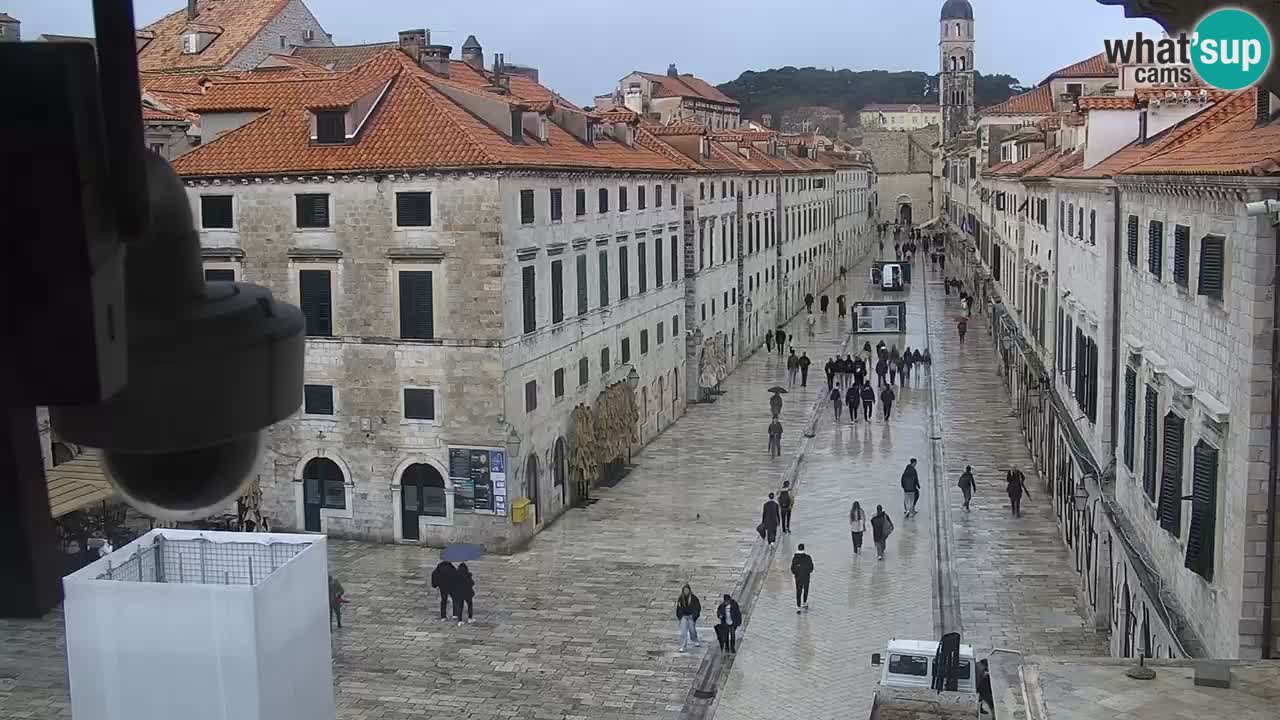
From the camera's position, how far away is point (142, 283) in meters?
2.05

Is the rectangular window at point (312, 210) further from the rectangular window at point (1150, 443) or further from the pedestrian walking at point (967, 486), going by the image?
the rectangular window at point (1150, 443)

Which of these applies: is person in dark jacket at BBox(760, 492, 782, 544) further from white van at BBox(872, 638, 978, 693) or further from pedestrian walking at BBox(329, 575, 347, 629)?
white van at BBox(872, 638, 978, 693)

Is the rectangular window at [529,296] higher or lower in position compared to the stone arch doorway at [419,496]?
higher

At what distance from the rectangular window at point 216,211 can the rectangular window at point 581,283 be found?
26.1ft

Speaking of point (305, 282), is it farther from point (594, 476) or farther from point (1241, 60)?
point (1241, 60)

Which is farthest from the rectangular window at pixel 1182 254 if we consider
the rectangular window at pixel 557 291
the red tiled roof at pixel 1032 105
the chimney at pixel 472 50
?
the red tiled roof at pixel 1032 105

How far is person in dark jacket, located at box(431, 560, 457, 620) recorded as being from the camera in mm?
22031

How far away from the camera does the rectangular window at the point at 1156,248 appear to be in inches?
662

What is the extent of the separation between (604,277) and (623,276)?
1997 mm

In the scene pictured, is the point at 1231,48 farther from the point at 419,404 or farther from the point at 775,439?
the point at 775,439

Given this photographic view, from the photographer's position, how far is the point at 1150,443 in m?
16.7

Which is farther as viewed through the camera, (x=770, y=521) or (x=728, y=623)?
(x=770, y=521)

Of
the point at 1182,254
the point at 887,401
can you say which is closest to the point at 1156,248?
the point at 1182,254

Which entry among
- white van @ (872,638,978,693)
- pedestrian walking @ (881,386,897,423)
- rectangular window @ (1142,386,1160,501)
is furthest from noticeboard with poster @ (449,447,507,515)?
pedestrian walking @ (881,386,897,423)
